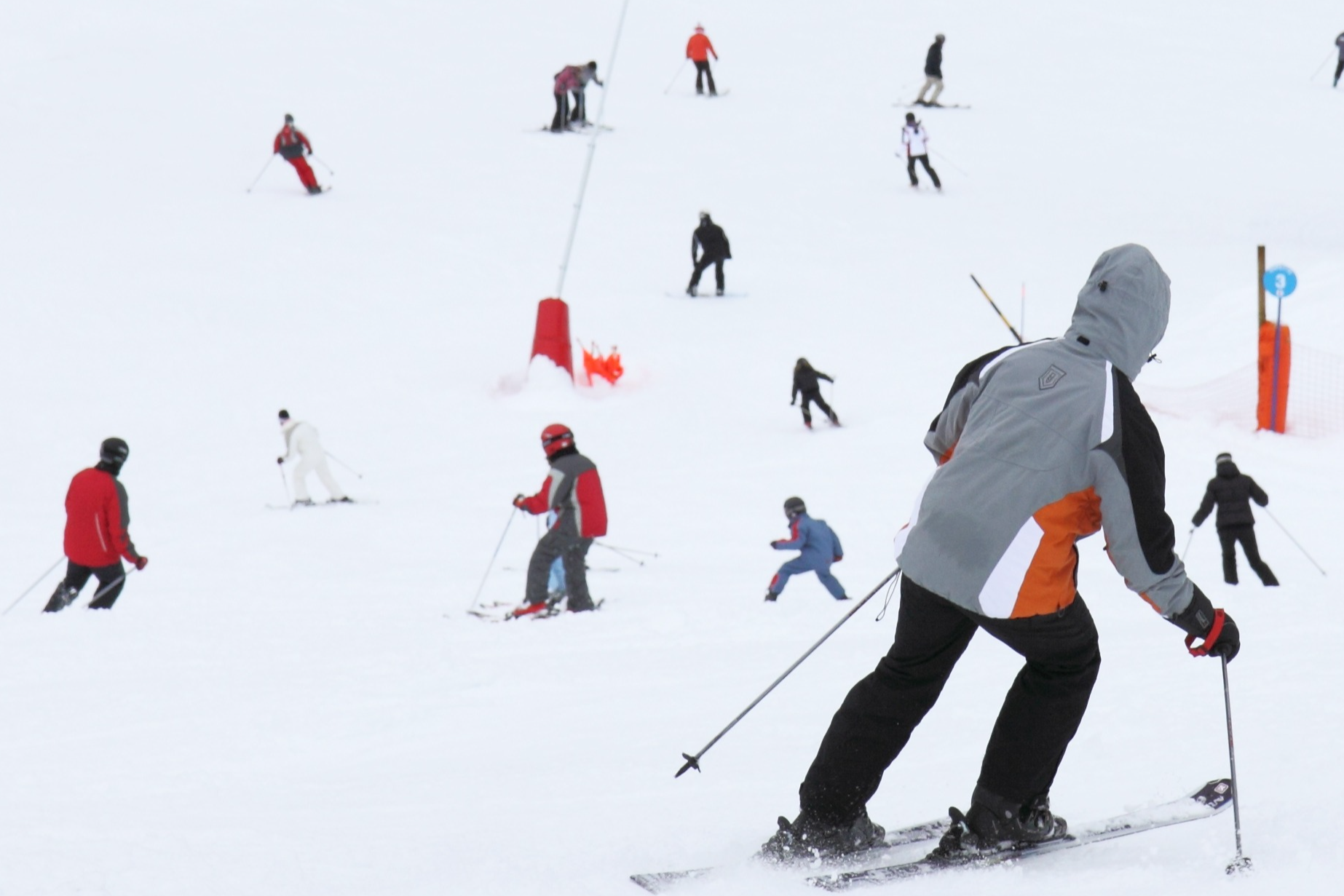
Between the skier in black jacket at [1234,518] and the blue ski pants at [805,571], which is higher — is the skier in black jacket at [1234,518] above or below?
above

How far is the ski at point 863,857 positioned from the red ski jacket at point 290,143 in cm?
1837

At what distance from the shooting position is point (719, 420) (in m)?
14.5

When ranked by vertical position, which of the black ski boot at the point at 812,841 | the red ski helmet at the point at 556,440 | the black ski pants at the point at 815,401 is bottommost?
the black ski boot at the point at 812,841

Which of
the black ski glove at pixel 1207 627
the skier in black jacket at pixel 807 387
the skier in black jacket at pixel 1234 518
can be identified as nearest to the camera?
the black ski glove at pixel 1207 627

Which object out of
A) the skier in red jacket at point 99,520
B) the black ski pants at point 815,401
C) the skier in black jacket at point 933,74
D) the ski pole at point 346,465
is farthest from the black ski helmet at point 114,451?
the skier in black jacket at point 933,74

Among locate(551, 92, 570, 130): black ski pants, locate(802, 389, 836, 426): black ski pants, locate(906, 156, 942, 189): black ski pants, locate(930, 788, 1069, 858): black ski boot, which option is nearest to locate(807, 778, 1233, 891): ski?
locate(930, 788, 1069, 858): black ski boot

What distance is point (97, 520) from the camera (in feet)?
25.2

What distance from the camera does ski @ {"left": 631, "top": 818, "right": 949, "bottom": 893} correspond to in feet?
9.41

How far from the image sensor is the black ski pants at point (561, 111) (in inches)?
926

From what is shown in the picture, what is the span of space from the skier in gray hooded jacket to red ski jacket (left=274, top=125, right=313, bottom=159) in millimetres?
18412

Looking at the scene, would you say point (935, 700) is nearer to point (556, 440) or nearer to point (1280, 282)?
point (556, 440)

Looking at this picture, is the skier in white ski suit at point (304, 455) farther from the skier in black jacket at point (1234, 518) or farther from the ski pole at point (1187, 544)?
the skier in black jacket at point (1234, 518)

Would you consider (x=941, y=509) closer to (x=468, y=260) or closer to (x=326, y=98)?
(x=468, y=260)

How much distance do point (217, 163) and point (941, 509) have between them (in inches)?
844
